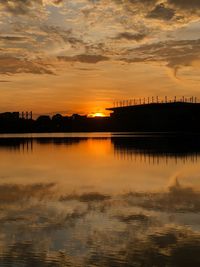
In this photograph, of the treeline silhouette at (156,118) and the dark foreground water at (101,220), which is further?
the treeline silhouette at (156,118)

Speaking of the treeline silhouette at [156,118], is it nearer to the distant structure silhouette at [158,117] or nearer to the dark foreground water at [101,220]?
the distant structure silhouette at [158,117]

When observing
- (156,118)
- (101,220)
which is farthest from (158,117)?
(101,220)

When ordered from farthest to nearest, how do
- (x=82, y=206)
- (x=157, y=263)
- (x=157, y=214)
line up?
(x=82, y=206) → (x=157, y=214) → (x=157, y=263)

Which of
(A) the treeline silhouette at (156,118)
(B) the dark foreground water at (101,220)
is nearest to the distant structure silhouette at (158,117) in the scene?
(A) the treeline silhouette at (156,118)

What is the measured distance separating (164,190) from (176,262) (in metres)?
10.1

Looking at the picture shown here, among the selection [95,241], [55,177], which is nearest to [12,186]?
[55,177]

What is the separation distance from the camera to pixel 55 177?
81.3ft

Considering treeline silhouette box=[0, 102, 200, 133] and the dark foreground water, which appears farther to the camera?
treeline silhouette box=[0, 102, 200, 133]

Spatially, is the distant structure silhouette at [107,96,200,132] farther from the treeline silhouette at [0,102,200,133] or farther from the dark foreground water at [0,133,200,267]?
the dark foreground water at [0,133,200,267]

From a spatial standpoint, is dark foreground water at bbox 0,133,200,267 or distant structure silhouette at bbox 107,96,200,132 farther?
distant structure silhouette at bbox 107,96,200,132

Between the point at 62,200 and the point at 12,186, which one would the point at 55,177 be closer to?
the point at 12,186

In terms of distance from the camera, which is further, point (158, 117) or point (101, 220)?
point (158, 117)

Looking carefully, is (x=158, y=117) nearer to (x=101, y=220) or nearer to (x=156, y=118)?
(x=156, y=118)

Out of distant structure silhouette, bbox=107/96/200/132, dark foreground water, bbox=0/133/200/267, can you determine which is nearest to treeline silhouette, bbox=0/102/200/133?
distant structure silhouette, bbox=107/96/200/132
